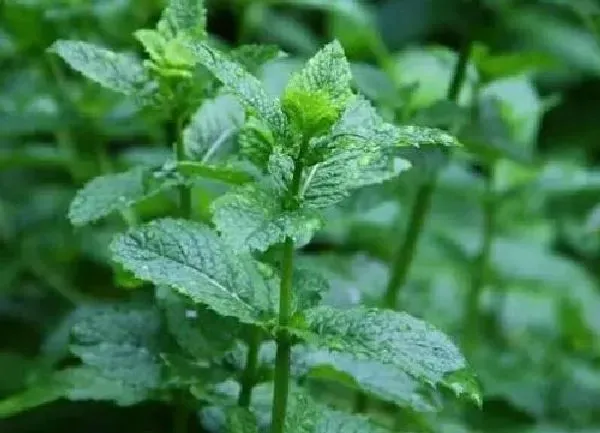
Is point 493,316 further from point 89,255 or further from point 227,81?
point 227,81

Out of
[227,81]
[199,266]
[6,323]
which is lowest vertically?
[6,323]

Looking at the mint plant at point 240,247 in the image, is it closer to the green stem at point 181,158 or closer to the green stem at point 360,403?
the green stem at point 181,158

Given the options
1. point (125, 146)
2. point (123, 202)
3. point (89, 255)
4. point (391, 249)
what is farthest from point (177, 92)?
point (125, 146)

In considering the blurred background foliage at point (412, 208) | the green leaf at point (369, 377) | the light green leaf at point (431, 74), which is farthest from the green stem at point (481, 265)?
the green leaf at point (369, 377)

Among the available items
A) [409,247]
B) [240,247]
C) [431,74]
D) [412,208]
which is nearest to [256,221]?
[240,247]

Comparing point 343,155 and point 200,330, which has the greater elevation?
point 343,155

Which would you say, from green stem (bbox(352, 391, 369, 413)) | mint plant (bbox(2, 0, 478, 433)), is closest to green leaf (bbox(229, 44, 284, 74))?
mint plant (bbox(2, 0, 478, 433))

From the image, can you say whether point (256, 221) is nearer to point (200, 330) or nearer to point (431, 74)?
point (200, 330)
